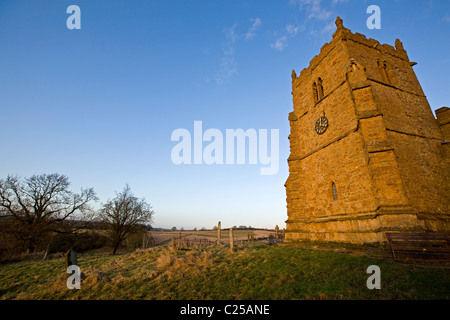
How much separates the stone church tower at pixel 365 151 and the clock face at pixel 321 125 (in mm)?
80

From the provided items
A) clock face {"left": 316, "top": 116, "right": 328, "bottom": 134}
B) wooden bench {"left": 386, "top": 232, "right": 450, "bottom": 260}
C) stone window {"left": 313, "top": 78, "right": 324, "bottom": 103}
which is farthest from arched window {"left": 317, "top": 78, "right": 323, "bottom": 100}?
wooden bench {"left": 386, "top": 232, "right": 450, "bottom": 260}

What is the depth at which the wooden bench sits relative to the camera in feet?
21.0

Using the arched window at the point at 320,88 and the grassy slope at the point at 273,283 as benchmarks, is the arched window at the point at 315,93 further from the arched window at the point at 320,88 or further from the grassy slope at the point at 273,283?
the grassy slope at the point at 273,283

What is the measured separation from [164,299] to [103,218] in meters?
25.4

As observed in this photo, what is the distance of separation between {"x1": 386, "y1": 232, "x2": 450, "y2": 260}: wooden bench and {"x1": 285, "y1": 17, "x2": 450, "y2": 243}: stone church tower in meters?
1.20

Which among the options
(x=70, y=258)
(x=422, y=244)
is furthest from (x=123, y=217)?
(x=422, y=244)

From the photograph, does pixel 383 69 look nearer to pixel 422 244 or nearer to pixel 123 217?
pixel 422 244

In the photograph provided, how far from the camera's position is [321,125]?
553 inches

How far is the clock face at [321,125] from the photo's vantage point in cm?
1364

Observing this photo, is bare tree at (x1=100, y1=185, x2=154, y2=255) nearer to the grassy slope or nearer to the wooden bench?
the grassy slope

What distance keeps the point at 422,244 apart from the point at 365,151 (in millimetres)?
4943

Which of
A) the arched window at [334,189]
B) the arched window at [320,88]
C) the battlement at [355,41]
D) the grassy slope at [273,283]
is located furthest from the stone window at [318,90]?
the grassy slope at [273,283]

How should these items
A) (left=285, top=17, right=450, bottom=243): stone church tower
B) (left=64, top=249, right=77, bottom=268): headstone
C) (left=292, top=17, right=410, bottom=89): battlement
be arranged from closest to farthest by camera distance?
(left=64, top=249, right=77, bottom=268): headstone < (left=285, top=17, right=450, bottom=243): stone church tower < (left=292, top=17, right=410, bottom=89): battlement
